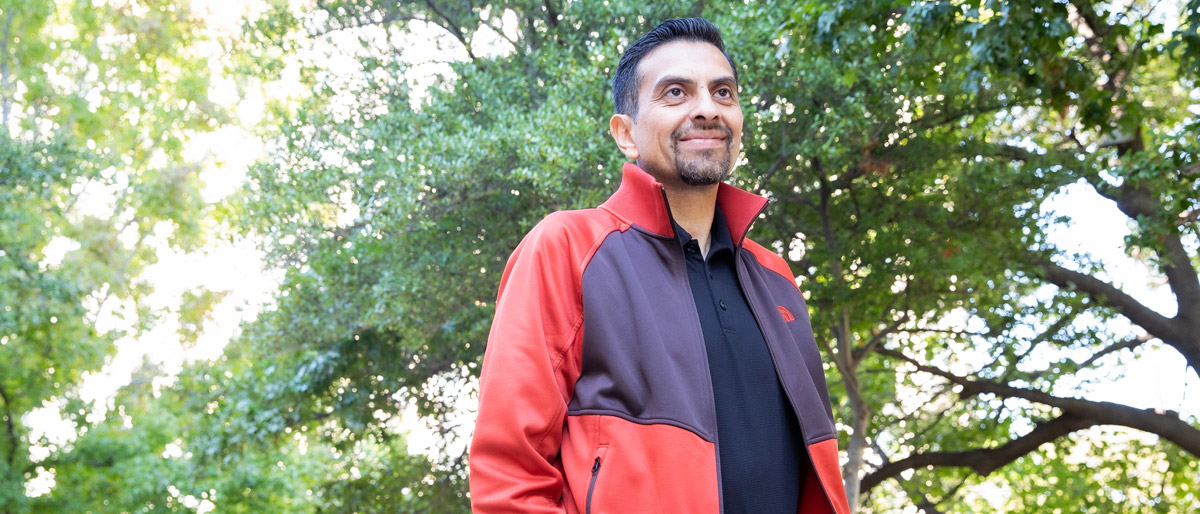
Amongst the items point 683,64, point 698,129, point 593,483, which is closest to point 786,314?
point 698,129

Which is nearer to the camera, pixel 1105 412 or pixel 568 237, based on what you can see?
pixel 568 237

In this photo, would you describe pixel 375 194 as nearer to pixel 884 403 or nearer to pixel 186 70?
pixel 884 403

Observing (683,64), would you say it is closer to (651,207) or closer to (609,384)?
(651,207)

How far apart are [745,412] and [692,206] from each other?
411 mm

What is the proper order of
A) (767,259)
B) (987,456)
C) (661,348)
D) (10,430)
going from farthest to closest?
(10,430) → (987,456) → (767,259) → (661,348)

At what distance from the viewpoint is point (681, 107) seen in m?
1.74

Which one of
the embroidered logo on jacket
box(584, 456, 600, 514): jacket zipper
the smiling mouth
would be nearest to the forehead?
the smiling mouth

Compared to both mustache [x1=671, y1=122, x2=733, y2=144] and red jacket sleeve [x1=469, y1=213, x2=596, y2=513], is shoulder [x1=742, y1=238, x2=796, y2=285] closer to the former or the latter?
mustache [x1=671, y1=122, x2=733, y2=144]

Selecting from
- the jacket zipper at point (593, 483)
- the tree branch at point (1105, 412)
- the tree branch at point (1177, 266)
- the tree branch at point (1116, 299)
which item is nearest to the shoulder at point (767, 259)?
the jacket zipper at point (593, 483)

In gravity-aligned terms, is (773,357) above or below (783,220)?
below

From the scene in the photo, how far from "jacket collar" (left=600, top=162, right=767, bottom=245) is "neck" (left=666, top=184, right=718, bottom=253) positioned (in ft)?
0.17

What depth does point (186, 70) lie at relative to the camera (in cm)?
1781

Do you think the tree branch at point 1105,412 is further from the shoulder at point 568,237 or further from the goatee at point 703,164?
the shoulder at point 568,237

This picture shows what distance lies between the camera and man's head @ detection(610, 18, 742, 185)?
1730 mm
